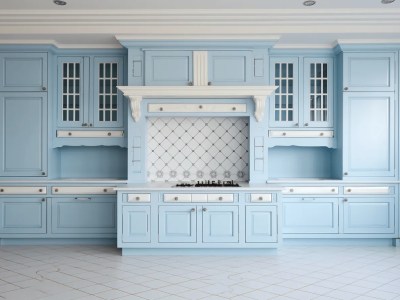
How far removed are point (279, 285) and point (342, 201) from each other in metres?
1.87

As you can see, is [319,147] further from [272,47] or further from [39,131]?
[39,131]

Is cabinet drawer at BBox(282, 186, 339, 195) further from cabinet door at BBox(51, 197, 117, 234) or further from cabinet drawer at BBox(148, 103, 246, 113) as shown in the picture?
cabinet door at BBox(51, 197, 117, 234)

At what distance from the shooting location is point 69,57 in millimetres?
5293

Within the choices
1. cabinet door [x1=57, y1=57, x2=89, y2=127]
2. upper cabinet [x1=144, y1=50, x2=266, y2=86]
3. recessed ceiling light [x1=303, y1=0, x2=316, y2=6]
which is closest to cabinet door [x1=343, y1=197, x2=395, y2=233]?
upper cabinet [x1=144, y1=50, x2=266, y2=86]

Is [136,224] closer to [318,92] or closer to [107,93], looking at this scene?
[107,93]

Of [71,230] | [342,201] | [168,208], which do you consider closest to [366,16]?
[342,201]

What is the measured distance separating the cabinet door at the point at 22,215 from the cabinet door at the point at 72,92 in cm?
100

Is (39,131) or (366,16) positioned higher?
(366,16)

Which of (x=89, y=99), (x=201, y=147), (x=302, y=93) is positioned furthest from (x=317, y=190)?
(x=89, y=99)

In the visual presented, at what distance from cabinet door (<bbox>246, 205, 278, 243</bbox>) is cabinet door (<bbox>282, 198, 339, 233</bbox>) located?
1.91ft

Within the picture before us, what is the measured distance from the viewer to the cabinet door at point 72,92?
5.25 meters

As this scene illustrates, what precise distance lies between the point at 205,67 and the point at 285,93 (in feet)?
3.53

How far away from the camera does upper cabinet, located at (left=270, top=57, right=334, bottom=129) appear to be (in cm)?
527

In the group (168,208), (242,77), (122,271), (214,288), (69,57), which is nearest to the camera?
(214,288)
